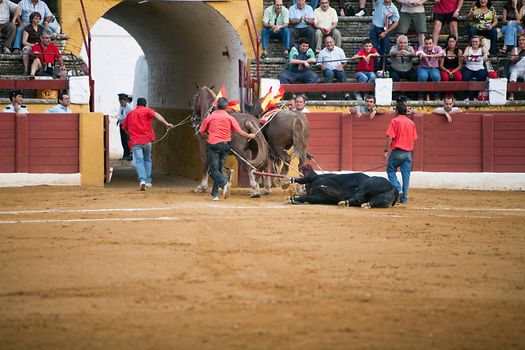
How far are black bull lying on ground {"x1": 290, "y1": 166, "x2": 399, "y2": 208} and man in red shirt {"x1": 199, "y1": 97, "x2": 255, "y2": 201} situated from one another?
4.63ft

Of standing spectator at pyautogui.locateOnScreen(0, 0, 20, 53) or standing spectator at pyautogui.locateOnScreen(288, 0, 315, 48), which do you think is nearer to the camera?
standing spectator at pyautogui.locateOnScreen(0, 0, 20, 53)

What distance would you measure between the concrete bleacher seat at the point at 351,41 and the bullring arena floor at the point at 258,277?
5.71 meters

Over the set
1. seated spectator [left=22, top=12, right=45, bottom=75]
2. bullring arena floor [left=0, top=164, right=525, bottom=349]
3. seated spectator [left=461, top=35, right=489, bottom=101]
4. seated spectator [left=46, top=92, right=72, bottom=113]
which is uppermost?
seated spectator [left=22, top=12, right=45, bottom=75]

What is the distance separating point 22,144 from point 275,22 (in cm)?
542

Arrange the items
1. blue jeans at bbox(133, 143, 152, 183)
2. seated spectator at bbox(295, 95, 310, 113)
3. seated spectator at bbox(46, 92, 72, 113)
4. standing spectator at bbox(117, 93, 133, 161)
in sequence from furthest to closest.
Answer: standing spectator at bbox(117, 93, 133, 161), seated spectator at bbox(46, 92, 72, 113), seated spectator at bbox(295, 95, 310, 113), blue jeans at bbox(133, 143, 152, 183)

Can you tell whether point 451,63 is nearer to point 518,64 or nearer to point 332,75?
point 518,64

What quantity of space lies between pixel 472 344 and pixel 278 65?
1344 centimetres

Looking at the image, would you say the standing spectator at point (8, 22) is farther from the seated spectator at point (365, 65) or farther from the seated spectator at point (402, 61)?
the seated spectator at point (402, 61)

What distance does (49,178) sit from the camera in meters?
18.2

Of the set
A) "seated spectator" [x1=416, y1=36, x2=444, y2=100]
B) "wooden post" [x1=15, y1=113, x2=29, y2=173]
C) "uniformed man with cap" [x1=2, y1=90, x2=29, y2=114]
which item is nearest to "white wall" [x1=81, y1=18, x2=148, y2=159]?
"uniformed man with cap" [x1=2, y1=90, x2=29, y2=114]

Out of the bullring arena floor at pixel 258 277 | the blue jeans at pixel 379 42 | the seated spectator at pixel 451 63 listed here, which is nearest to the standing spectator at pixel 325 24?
the blue jeans at pixel 379 42

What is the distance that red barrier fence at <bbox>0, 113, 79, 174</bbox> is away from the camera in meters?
18.1

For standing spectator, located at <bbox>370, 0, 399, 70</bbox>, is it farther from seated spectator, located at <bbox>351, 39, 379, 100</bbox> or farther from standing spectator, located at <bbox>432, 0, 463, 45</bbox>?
standing spectator, located at <bbox>432, 0, 463, 45</bbox>

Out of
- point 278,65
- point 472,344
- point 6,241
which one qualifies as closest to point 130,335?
point 472,344
